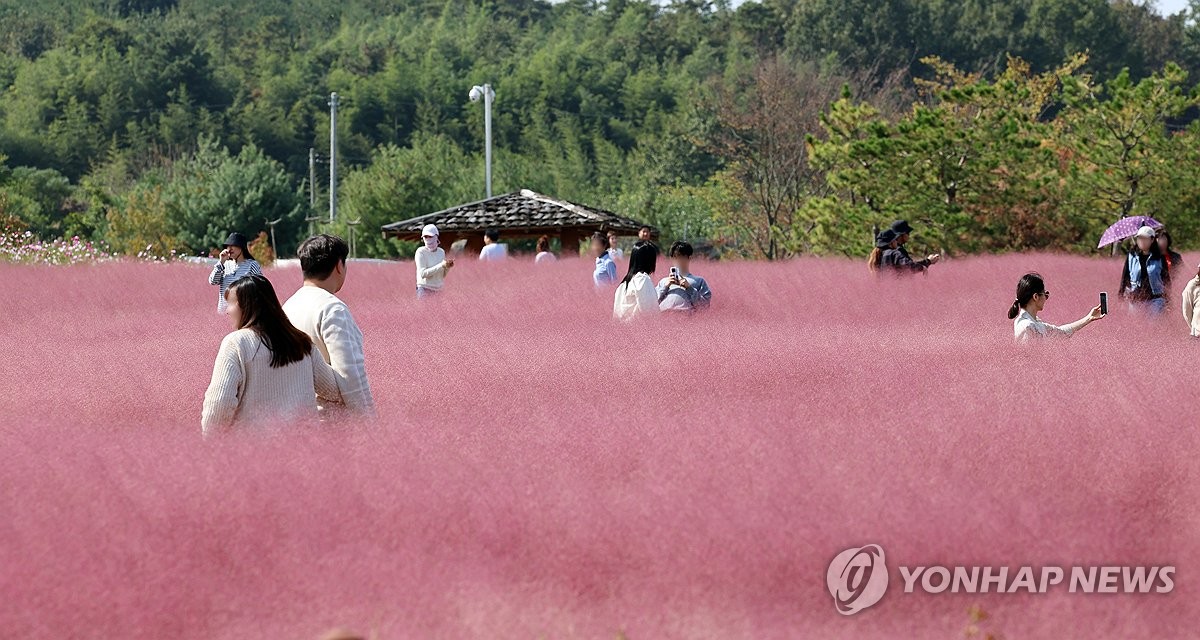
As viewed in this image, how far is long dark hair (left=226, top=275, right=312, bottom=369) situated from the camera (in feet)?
18.5

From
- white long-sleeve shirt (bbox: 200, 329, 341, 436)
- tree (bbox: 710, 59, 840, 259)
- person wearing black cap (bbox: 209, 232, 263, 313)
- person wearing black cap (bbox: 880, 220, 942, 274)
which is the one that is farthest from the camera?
tree (bbox: 710, 59, 840, 259)

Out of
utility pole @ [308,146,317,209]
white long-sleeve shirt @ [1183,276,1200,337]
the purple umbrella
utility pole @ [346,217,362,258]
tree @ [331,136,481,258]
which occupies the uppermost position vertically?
the purple umbrella

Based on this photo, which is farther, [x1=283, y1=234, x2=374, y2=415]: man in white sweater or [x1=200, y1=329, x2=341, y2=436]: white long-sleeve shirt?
[x1=283, y1=234, x2=374, y2=415]: man in white sweater

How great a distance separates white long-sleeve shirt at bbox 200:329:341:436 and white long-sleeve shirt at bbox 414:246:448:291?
25.3ft

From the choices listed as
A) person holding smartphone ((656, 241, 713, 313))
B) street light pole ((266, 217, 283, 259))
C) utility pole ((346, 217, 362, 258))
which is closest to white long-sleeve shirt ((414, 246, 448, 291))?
person holding smartphone ((656, 241, 713, 313))

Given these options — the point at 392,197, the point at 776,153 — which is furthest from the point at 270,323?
the point at 392,197

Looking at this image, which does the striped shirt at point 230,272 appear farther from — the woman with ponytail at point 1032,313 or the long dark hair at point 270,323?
the woman with ponytail at point 1032,313

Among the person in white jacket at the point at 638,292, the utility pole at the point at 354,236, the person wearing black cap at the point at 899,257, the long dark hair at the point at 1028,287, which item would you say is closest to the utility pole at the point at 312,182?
the utility pole at the point at 354,236

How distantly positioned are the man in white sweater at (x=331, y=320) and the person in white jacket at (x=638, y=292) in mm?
4673

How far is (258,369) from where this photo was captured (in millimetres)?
5656

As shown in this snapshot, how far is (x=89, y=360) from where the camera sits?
1009 cm

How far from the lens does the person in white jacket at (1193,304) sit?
10219mm

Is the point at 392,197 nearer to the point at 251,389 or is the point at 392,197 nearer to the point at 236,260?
the point at 236,260

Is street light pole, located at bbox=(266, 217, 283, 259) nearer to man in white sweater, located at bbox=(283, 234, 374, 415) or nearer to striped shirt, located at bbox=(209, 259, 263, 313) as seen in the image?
striped shirt, located at bbox=(209, 259, 263, 313)
